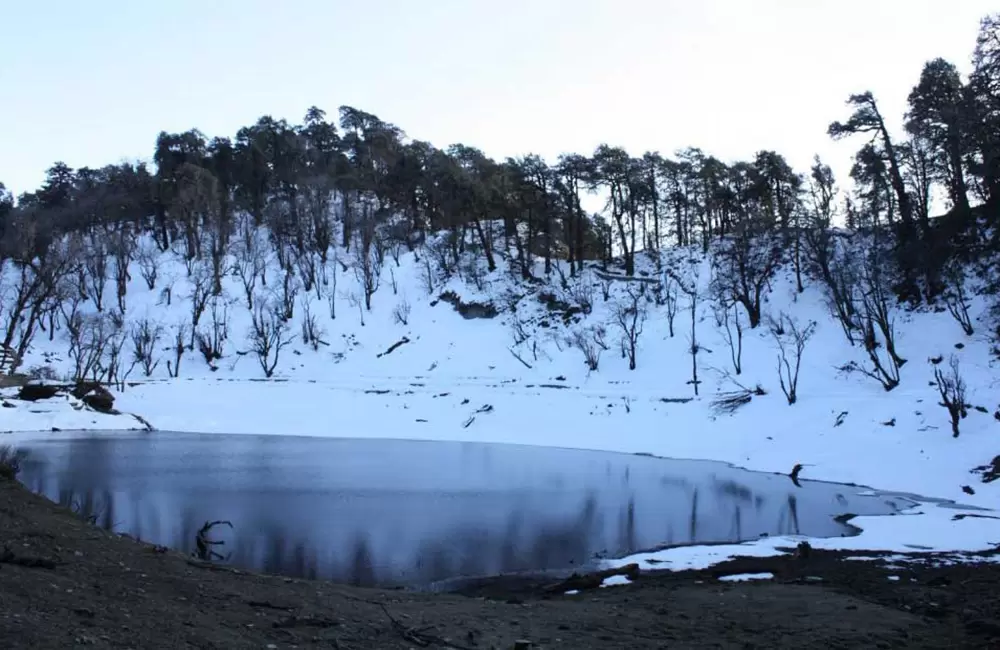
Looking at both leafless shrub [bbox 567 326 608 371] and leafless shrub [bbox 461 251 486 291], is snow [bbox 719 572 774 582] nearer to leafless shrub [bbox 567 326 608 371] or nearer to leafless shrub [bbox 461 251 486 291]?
leafless shrub [bbox 567 326 608 371]

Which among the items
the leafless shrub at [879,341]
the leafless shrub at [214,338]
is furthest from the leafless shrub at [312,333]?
the leafless shrub at [879,341]

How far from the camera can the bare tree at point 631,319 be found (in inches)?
1967

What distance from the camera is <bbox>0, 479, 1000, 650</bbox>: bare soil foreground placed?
6.56 m

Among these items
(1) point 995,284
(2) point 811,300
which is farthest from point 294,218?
(1) point 995,284

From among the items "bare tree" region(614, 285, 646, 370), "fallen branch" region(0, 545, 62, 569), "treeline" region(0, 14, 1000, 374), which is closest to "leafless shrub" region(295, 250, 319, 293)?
"treeline" region(0, 14, 1000, 374)

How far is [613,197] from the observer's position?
66875mm

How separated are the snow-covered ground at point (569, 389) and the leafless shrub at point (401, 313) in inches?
7.8

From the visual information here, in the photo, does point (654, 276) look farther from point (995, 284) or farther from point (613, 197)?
point (995, 284)

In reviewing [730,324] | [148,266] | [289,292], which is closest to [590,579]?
[730,324]

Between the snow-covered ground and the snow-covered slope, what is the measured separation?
13cm

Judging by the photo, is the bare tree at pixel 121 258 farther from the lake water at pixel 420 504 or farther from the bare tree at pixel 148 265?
the lake water at pixel 420 504

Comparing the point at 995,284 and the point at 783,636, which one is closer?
the point at 783,636

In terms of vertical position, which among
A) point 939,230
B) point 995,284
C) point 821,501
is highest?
point 939,230

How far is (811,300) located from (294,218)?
166ft
